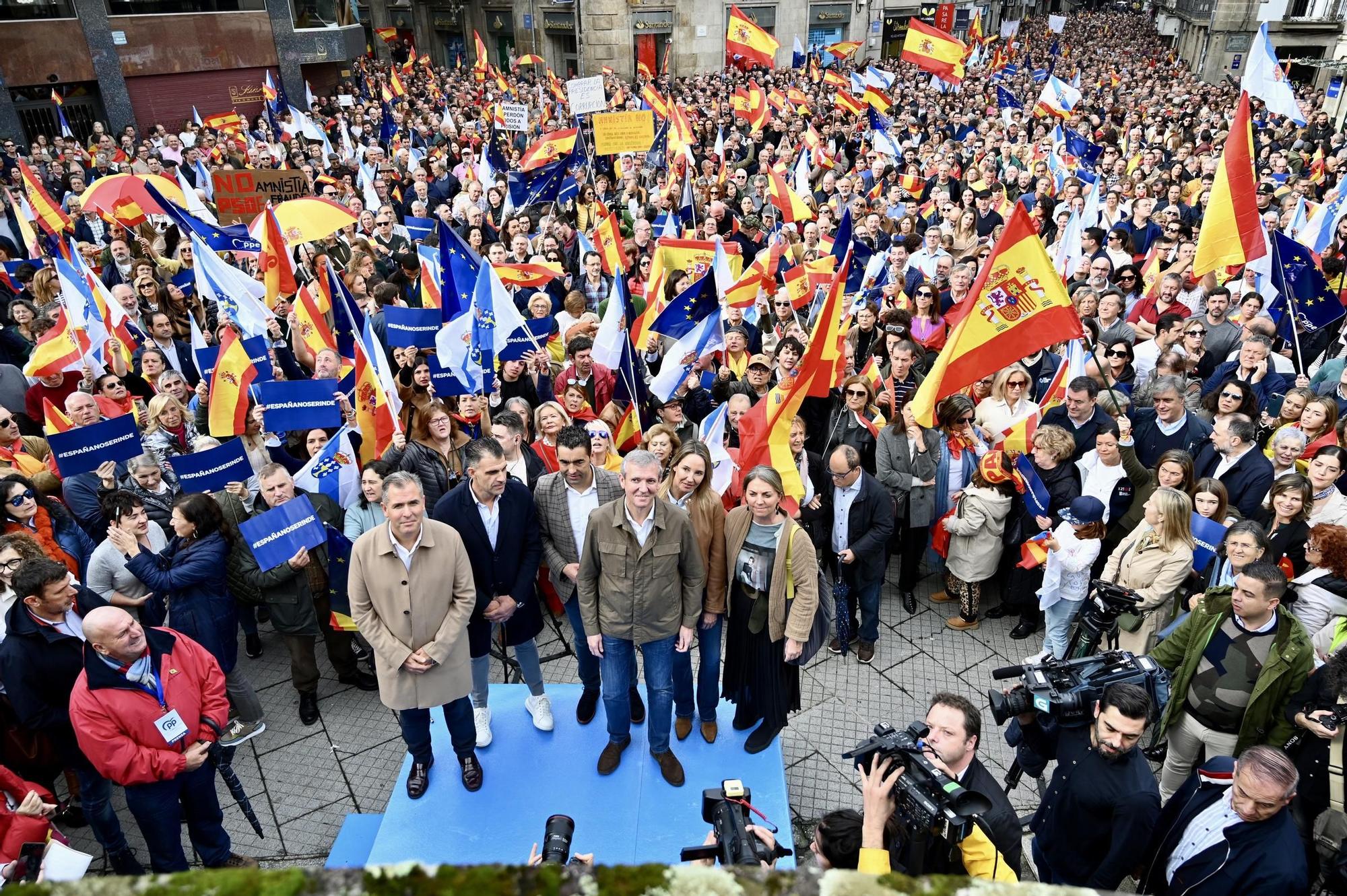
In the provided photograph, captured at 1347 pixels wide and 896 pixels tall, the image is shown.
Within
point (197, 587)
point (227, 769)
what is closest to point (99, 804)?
point (227, 769)

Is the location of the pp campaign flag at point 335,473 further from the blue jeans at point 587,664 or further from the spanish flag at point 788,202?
the spanish flag at point 788,202

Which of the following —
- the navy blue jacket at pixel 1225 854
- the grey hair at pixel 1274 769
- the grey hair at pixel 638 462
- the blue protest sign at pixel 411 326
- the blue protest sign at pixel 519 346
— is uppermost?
the grey hair at pixel 638 462

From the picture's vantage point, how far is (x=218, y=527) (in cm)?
477

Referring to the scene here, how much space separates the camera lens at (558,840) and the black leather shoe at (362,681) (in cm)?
305

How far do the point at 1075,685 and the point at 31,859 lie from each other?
14.1 ft

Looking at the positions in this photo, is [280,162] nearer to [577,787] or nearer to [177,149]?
[177,149]

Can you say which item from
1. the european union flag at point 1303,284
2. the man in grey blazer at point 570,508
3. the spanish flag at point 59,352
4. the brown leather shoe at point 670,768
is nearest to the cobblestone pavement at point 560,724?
the brown leather shoe at point 670,768

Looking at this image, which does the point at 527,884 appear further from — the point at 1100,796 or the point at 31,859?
the point at 31,859

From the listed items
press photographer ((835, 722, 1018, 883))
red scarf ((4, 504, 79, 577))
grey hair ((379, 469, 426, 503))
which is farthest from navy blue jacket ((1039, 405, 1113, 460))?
red scarf ((4, 504, 79, 577))

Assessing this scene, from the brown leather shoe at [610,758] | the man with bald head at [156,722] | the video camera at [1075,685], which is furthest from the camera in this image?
the brown leather shoe at [610,758]

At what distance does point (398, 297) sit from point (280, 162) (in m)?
10.8

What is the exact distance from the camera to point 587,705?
4.86 m

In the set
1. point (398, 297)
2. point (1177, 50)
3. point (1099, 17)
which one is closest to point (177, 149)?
point (398, 297)

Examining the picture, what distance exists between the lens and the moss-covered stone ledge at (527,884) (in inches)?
52.9
